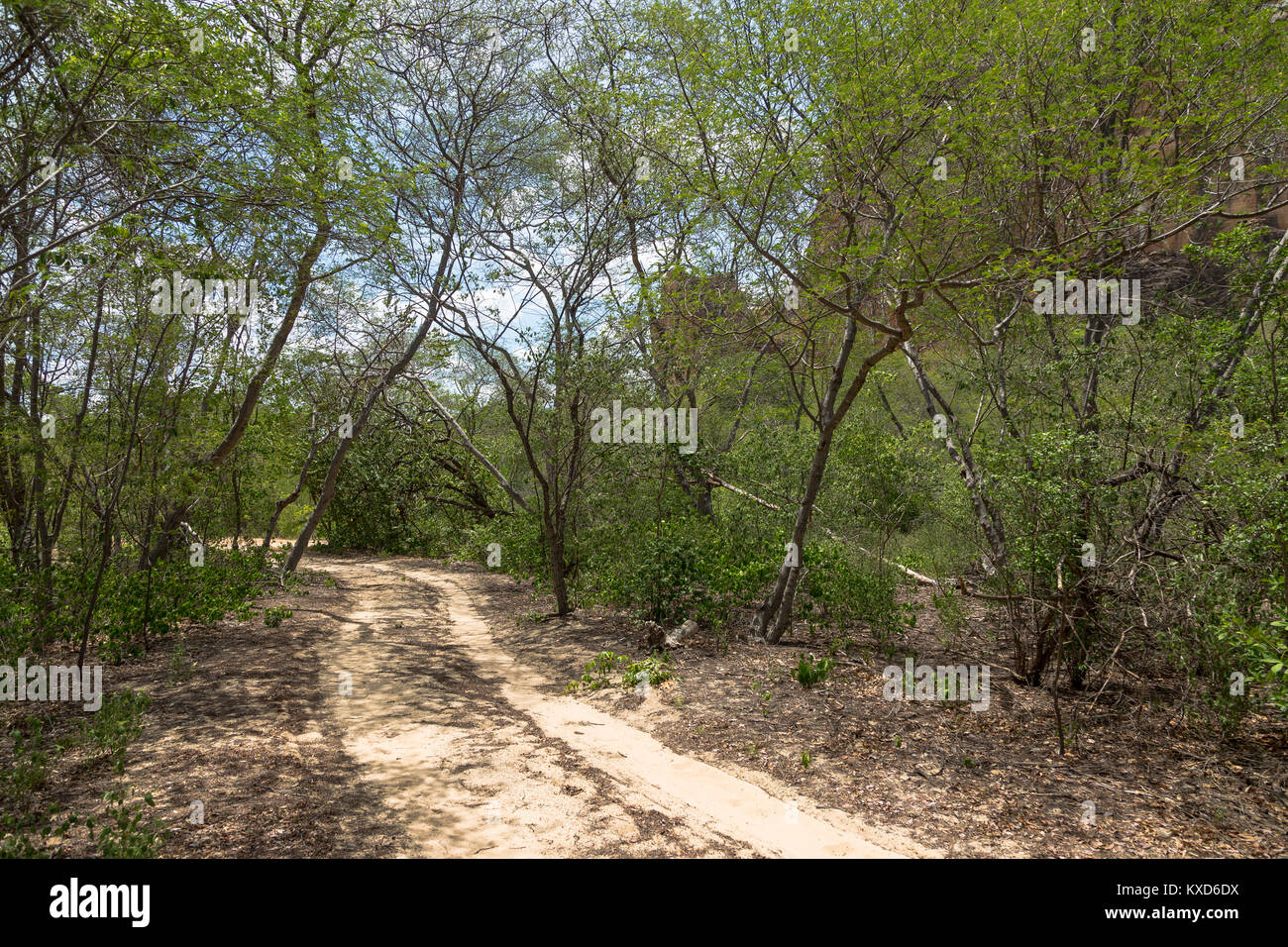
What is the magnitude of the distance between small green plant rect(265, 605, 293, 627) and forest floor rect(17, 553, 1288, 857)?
111cm

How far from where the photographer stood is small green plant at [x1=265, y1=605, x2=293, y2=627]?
27.2ft

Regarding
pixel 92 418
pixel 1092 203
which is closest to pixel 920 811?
pixel 1092 203

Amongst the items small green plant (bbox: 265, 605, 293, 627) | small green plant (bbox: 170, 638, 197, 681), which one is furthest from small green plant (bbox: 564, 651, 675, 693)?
small green plant (bbox: 265, 605, 293, 627)

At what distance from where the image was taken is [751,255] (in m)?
9.74

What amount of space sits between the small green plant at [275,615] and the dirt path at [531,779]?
123 cm

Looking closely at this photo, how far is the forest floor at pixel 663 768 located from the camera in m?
3.57

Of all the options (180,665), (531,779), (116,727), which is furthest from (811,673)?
(180,665)
